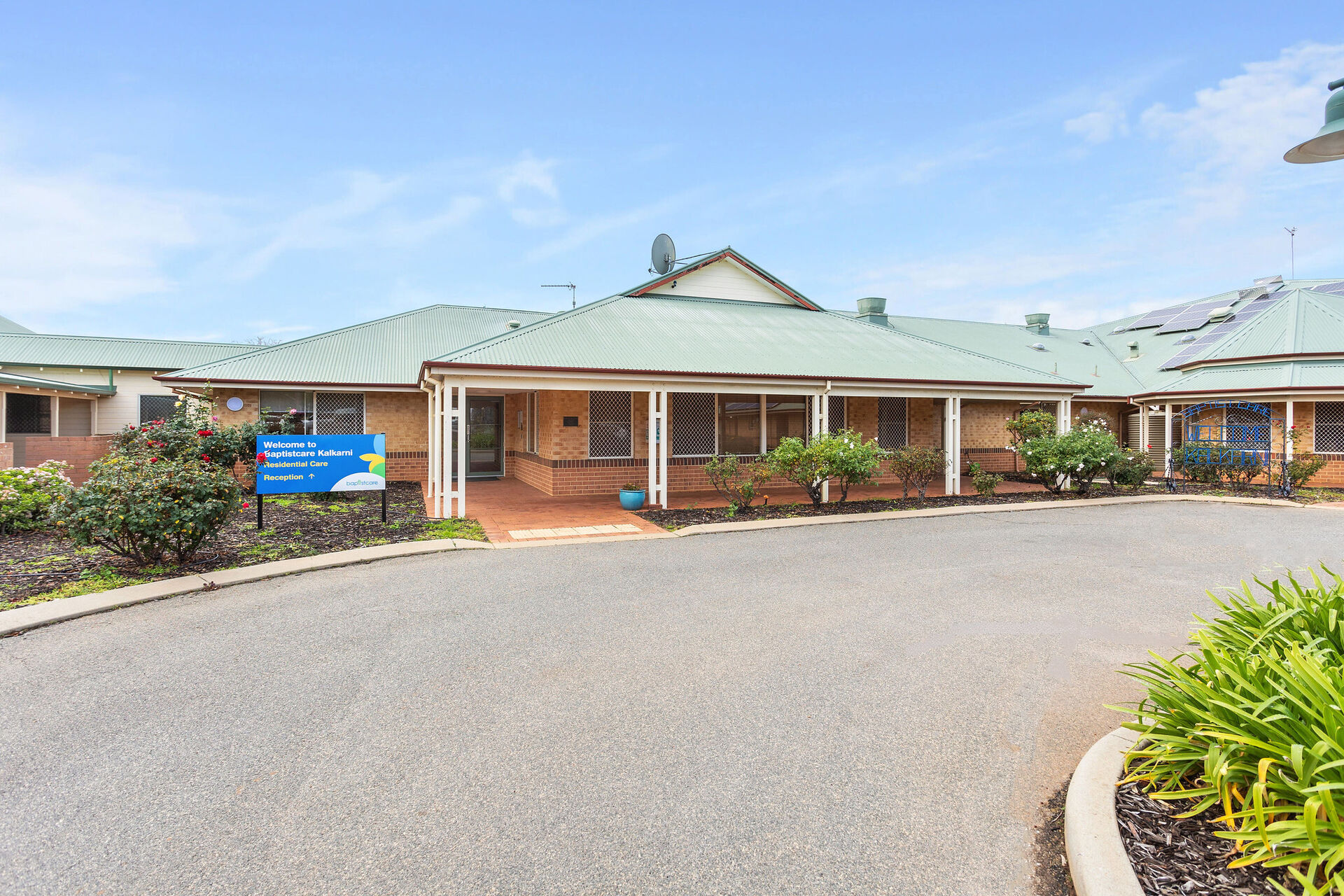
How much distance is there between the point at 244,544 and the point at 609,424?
7.85 m

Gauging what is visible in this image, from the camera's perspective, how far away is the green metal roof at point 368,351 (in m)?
15.6

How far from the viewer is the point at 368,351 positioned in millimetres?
18031

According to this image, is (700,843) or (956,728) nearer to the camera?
(700,843)

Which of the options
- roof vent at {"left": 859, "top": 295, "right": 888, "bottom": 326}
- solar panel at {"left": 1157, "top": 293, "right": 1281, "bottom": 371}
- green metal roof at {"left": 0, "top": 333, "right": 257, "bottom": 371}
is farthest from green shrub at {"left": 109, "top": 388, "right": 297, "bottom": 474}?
solar panel at {"left": 1157, "top": 293, "right": 1281, "bottom": 371}

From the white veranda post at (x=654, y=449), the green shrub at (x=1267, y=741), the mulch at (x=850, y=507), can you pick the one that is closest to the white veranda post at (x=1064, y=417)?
the mulch at (x=850, y=507)

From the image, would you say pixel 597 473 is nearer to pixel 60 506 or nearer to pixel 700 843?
pixel 60 506

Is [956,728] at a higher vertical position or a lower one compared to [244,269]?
lower

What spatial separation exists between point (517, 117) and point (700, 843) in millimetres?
18243

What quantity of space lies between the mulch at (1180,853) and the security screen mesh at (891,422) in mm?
15286

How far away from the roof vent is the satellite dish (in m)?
8.39

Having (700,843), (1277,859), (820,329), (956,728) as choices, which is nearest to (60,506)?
(700,843)

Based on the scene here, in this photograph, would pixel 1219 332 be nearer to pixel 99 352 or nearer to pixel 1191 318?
pixel 1191 318

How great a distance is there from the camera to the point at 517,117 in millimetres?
17250

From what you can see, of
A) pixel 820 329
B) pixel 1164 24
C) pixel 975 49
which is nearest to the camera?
pixel 1164 24
